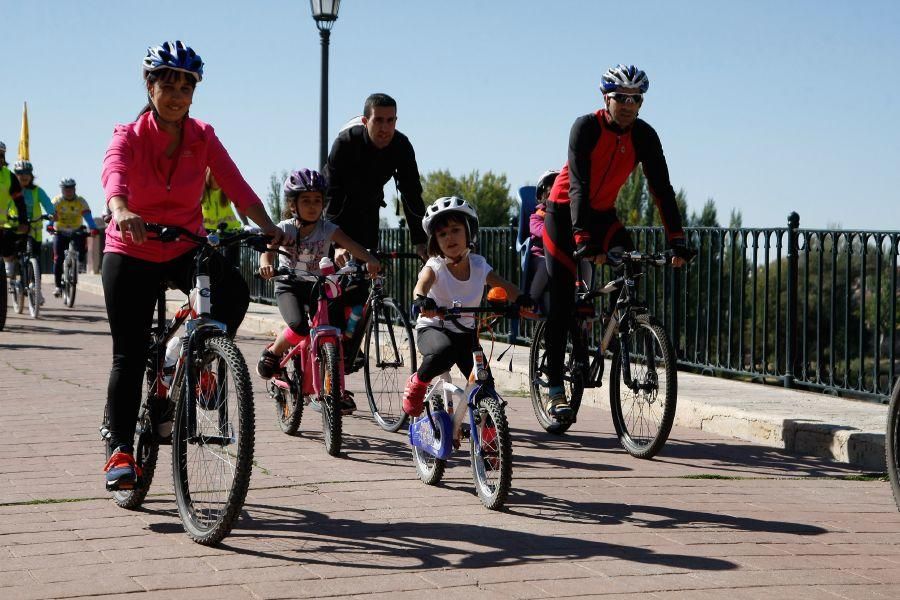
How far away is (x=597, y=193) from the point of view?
319 inches

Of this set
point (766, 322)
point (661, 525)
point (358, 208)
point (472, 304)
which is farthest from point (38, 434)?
point (766, 322)

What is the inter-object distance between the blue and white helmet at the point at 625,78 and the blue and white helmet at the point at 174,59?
9.57 ft

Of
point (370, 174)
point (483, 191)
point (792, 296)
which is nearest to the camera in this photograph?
point (370, 174)

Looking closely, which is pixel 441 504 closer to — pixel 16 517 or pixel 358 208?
pixel 16 517

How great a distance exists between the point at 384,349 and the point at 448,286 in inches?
66.6

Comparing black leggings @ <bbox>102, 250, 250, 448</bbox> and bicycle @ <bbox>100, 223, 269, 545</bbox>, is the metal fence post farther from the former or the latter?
bicycle @ <bbox>100, 223, 269, 545</bbox>

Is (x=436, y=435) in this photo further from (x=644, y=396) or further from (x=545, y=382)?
(x=545, y=382)

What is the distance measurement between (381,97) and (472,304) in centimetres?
203

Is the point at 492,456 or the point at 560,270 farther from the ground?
the point at 560,270

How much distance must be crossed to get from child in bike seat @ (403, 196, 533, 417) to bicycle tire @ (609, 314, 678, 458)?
126 centimetres

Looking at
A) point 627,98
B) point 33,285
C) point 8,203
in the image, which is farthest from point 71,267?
point 627,98

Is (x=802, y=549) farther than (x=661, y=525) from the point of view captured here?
No

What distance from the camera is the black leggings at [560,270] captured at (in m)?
8.23

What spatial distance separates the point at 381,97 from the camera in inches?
330
